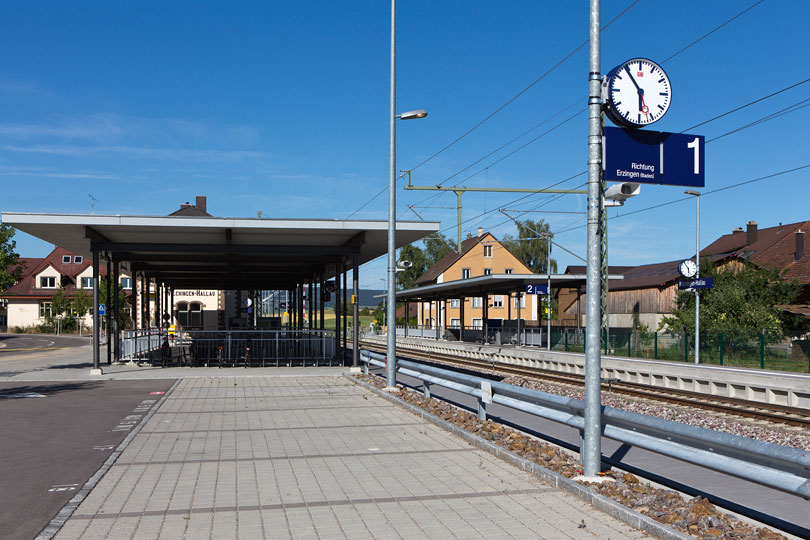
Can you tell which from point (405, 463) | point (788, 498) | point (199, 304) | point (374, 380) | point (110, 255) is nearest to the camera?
point (788, 498)

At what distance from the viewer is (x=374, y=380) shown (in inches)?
731

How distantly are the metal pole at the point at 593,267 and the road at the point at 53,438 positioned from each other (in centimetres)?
459

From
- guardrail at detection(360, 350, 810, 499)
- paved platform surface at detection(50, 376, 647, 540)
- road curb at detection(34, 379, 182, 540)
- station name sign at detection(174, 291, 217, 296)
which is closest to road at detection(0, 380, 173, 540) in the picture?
road curb at detection(34, 379, 182, 540)

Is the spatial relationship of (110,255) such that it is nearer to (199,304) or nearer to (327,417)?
(327,417)

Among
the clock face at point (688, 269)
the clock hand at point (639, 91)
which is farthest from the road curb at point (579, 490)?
the clock face at point (688, 269)

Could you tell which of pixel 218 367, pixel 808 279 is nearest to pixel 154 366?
pixel 218 367

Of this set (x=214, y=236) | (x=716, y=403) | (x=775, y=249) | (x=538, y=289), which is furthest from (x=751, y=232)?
(x=214, y=236)

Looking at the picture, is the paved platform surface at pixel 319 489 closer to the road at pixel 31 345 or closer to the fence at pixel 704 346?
the fence at pixel 704 346

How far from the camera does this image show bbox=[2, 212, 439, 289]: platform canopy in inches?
785

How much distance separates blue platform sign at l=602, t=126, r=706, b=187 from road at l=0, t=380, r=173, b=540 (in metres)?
5.66

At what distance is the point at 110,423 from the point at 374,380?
7945mm

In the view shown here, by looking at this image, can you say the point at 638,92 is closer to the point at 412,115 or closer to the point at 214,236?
the point at 412,115

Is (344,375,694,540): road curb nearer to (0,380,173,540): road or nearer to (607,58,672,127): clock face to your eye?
(607,58,672,127): clock face

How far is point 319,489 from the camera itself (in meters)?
6.95
